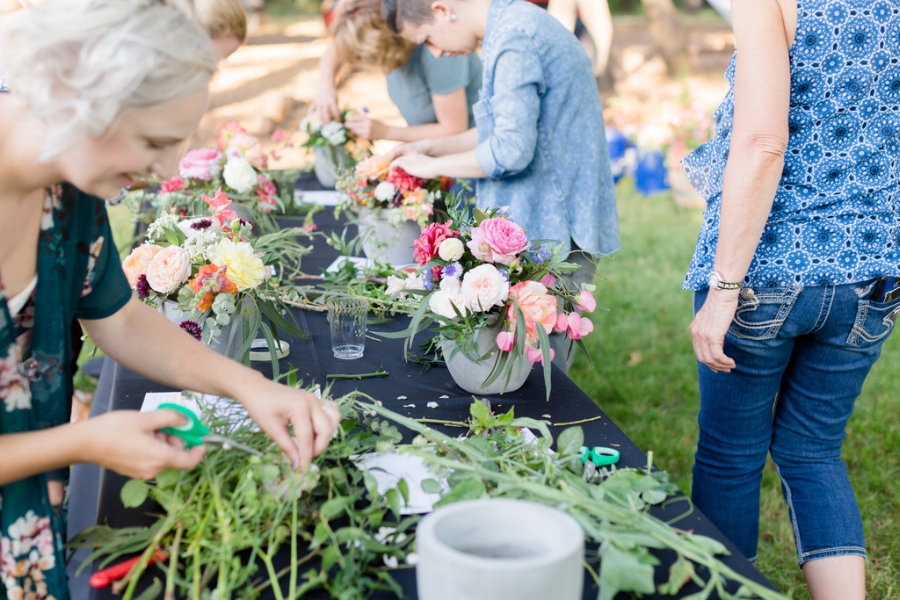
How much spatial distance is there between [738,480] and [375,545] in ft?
3.69

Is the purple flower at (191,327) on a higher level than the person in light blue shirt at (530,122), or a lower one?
lower

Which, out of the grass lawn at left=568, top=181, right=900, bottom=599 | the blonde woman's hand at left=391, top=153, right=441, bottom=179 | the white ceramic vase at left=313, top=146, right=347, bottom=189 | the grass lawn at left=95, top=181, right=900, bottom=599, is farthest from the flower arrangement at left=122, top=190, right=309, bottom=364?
the white ceramic vase at left=313, top=146, right=347, bottom=189

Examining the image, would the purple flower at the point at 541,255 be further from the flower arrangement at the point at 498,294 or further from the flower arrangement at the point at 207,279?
the flower arrangement at the point at 207,279

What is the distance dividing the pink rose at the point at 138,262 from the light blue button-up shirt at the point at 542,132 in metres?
1.02

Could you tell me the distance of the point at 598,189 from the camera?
240 centimetres

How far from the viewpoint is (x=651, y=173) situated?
638 cm

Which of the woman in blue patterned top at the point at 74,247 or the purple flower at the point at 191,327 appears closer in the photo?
the woman in blue patterned top at the point at 74,247

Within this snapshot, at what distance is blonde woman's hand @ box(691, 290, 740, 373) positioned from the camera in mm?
1566

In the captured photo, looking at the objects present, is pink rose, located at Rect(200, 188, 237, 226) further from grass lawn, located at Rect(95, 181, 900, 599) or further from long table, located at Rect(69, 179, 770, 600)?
grass lawn, located at Rect(95, 181, 900, 599)

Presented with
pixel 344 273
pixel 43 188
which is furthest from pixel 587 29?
pixel 43 188

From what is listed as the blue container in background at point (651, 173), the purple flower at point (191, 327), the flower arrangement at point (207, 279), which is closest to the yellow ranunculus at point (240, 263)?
the flower arrangement at point (207, 279)

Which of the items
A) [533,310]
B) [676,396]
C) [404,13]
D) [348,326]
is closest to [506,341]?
[533,310]

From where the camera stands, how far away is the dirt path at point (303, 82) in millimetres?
9039

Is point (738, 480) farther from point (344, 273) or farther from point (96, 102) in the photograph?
point (96, 102)
